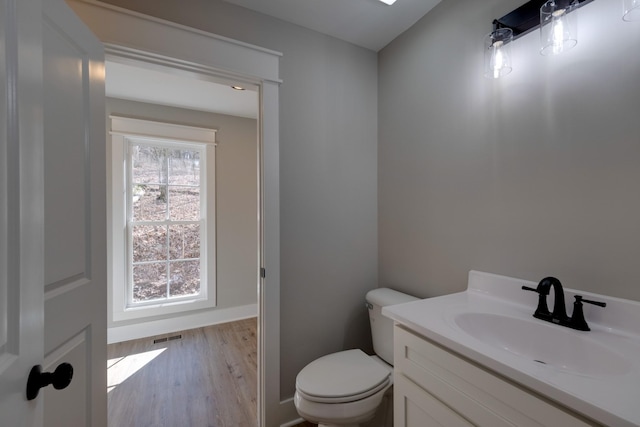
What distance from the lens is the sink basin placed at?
773 millimetres

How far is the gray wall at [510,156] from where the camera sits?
0.88 m

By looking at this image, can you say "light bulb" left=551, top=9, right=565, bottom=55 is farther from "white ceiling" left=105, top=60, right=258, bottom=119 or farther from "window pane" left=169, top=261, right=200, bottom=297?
"window pane" left=169, top=261, right=200, bottom=297

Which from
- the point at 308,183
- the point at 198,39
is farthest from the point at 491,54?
the point at 198,39

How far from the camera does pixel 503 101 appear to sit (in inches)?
46.5

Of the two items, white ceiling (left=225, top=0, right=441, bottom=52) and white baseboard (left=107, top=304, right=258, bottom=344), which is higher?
white ceiling (left=225, top=0, right=441, bottom=52)

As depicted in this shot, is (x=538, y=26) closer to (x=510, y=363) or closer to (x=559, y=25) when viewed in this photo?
(x=559, y=25)

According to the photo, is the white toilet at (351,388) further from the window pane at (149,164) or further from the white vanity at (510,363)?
the window pane at (149,164)

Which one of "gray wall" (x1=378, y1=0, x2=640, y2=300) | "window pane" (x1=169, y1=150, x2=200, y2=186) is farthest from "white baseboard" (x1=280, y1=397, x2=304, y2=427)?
"window pane" (x1=169, y1=150, x2=200, y2=186)

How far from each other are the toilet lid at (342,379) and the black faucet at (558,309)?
74 centimetres

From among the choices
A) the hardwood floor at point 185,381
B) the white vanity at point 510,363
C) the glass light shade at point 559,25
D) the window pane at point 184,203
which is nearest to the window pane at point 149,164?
the window pane at point 184,203

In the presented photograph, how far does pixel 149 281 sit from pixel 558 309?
3267mm

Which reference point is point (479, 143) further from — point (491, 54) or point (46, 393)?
point (46, 393)

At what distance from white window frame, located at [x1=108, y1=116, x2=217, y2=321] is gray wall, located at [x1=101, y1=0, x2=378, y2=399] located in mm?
1712

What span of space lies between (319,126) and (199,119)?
188 centimetres
